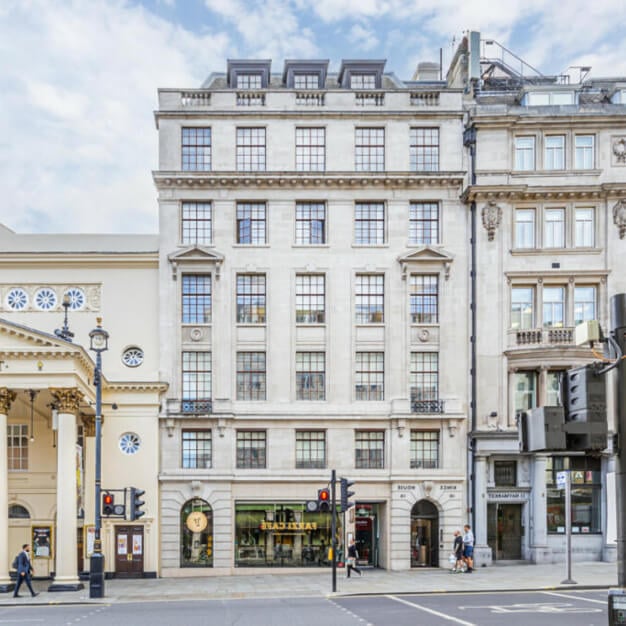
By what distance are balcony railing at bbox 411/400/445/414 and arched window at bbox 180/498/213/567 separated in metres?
10.1

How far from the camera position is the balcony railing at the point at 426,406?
39.7 metres

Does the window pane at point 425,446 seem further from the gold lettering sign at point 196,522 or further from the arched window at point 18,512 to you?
the arched window at point 18,512

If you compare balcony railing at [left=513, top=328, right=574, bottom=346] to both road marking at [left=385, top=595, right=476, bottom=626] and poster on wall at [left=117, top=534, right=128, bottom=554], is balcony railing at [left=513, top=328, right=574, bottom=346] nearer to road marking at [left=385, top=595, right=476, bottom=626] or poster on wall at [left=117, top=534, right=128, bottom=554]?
road marking at [left=385, top=595, right=476, bottom=626]

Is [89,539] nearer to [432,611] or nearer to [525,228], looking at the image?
[432,611]

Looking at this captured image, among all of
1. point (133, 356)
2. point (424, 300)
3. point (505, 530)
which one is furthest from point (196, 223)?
point (505, 530)

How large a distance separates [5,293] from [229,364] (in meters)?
10.7

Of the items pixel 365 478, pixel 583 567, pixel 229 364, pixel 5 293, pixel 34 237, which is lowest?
pixel 583 567

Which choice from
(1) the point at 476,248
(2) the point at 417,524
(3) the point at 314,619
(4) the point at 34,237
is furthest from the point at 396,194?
(3) the point at 314,619

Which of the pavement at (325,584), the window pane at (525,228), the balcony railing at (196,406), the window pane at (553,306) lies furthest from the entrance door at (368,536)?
the window pane at (525,228)

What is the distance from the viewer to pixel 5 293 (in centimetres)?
4012

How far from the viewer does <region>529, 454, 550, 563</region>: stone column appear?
Answer: 3856cm

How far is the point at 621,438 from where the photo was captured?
23.7 ft

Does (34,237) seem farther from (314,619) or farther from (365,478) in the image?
(314,619)

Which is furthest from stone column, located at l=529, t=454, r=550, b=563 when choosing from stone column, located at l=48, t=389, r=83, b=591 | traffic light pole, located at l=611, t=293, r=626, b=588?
traffic light pole, located at l=611, t=293, r=626, b=588
